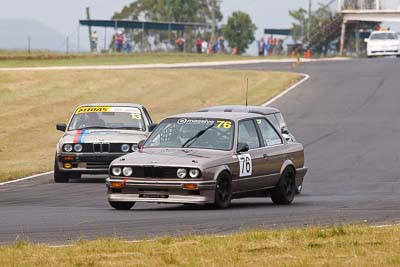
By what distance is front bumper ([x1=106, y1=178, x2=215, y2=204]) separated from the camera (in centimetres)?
1516

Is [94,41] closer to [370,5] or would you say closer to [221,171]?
[370,5]

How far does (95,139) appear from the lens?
22.2 metres

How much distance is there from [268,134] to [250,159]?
103 cm

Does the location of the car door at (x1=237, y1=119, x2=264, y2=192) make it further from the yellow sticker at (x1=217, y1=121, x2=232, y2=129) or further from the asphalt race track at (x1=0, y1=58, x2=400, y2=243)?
the asphalt race track at (x1=0, y1=58, x2=400, y2=243)

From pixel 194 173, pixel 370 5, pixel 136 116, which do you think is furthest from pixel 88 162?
pixel 370 5

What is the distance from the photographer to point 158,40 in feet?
363

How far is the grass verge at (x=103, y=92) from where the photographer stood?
37.6 m

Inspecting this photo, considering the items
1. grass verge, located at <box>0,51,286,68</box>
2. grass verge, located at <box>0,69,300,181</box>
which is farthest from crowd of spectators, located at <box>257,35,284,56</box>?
grass verge, located at <box>0,69,300,181</box>

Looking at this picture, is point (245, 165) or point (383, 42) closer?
point (245, 165)

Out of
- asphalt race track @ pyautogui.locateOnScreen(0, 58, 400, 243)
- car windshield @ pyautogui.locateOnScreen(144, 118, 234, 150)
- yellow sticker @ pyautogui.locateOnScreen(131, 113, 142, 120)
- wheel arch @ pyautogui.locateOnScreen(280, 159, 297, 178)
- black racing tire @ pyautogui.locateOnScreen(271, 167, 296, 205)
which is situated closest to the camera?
asphalt race track @ pyautogui.locateOnScreen(0, 58, 400, 243)

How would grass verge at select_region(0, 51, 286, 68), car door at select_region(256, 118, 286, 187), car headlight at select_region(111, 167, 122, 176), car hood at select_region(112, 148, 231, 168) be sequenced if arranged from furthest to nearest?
1. grass verge at select_region(0, 51, 286, 68)
2. car door at select_region(256, 118, 286, 187)
3. car headlight at select_region(111, 167, 122, 176)
4. car hood at select_region(112, 148, 231, 168)

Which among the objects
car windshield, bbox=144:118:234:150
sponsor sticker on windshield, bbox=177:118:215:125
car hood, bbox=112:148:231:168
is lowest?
car hood, bbox=112:148:231:168

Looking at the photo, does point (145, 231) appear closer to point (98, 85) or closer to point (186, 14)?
point (98, 85)

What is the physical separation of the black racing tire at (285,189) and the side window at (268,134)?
42cm
